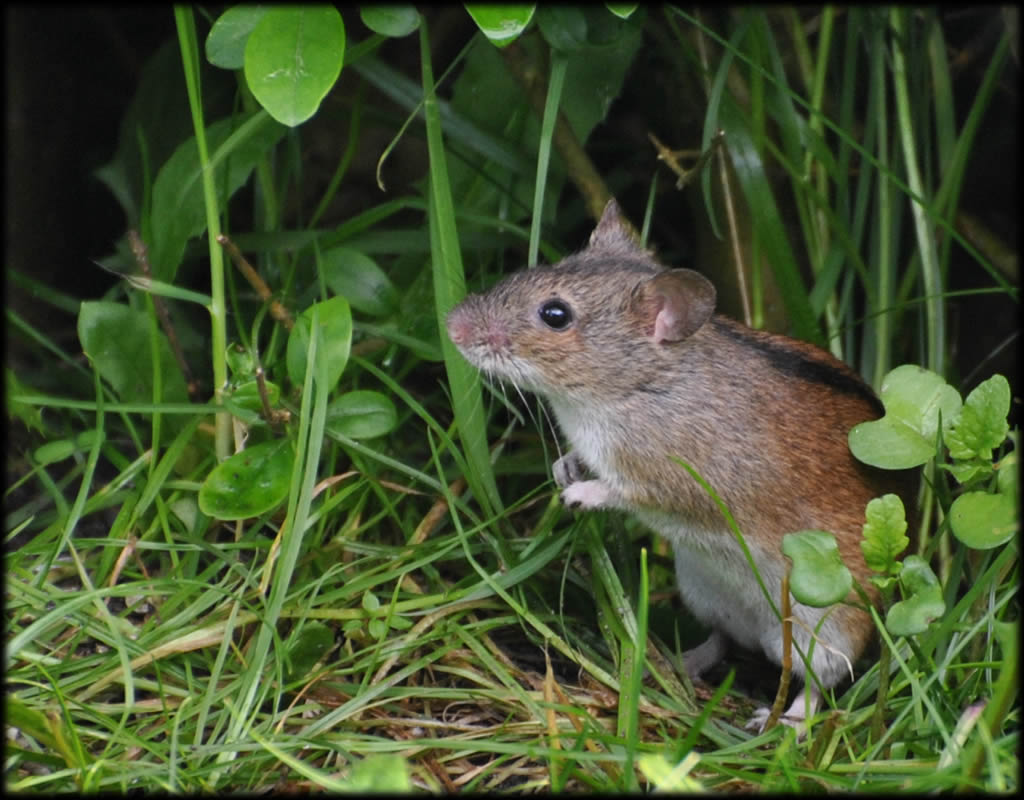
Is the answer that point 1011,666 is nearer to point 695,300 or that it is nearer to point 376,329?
point 695,300

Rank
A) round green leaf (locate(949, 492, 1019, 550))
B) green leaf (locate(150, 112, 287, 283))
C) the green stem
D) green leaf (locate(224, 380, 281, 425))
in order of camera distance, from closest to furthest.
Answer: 1. round green leaf (locate(949, 492, 1019, 550))
2. green leaf (locate(224, 380, 281, 425))
3. green leaf (locate(150, 112, 287, 283))
4. the green stem

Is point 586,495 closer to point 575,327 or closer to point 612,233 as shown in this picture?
point 575,327

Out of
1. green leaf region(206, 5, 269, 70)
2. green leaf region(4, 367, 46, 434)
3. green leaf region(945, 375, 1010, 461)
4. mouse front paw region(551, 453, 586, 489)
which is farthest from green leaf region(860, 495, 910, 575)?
green leaf region(4, 367, 46, 434)

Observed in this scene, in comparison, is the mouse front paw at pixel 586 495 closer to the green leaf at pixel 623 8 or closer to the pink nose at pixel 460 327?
the pink nose at pixel 460 327

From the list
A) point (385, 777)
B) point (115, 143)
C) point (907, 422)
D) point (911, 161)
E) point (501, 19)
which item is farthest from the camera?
point (115, 143)

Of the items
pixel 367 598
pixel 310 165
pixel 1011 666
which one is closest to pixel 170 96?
pixel 310 165

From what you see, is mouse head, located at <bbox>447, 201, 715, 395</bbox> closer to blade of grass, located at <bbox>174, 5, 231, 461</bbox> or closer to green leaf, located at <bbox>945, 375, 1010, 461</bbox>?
blade of grass, located at <bbox>174, 5, 231, 461</bbox>

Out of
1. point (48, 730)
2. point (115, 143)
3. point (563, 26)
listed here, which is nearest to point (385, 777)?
point (48, 730)
